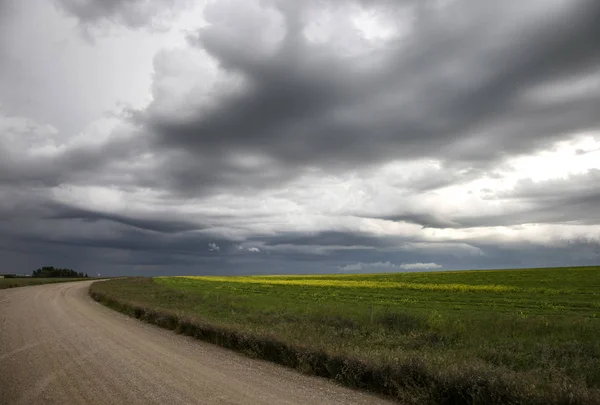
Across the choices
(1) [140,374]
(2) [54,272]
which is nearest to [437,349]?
(1) [140,374]

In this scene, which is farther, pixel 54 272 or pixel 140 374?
pixel 54 272

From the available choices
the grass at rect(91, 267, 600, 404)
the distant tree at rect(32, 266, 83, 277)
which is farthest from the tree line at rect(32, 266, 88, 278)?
the grass at rect(91, 267, 600, 404)

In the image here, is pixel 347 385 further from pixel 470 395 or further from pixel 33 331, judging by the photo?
pixel 33 331

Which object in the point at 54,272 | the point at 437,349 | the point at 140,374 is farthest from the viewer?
the point at 54,272

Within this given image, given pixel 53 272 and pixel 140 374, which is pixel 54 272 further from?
pixel 140 374

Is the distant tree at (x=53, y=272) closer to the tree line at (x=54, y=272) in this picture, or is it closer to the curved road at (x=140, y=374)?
the tree line at (x=54, y=272)

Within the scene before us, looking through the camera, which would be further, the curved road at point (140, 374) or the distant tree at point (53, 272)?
the distant tree at point (53, 272)

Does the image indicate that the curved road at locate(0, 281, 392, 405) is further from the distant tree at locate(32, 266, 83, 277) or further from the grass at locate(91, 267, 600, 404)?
the distant tree at locate(32, 266, 83, 277)

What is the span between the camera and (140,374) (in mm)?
11203

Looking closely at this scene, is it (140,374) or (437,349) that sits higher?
(140,374)

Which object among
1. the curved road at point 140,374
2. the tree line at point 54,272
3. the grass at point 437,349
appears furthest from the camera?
the tree line at point 54,272

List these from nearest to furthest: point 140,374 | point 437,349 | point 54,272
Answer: point 140,374, point 437,349, point 54,272

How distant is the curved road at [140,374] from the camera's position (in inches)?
370

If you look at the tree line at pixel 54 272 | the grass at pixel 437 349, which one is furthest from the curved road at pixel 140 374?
the tree line at pixel 54 272
